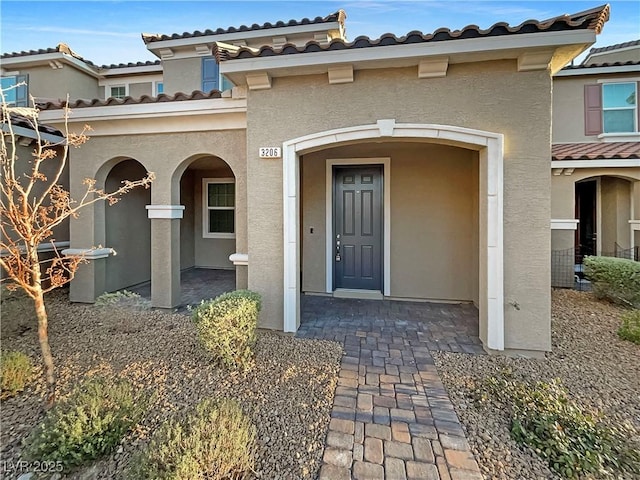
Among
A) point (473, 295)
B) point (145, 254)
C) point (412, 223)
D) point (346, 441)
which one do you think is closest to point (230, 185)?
point (145, 254)

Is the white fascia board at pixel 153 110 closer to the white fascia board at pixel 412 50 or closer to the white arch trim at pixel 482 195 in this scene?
the white fascia board at pixel 412 50

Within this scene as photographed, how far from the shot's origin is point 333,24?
8.12 metres

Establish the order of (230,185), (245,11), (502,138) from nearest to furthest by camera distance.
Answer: (502,138) → (245,11) → (230,185)

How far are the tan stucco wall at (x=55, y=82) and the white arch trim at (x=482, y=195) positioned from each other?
34.3ft

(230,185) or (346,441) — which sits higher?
(230,185)

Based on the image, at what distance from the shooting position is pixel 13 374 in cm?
338

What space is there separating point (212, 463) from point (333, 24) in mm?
9452

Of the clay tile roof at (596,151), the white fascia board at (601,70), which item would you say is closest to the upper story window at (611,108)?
the white fascia board at (601,70)

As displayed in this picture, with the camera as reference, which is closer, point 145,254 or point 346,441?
point 346,441

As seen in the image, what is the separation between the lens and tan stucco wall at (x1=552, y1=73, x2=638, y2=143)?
9.78 metres

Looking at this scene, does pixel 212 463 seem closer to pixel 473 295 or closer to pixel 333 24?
pixel 473 295

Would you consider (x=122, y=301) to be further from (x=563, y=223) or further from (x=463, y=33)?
(x=563, y=223)

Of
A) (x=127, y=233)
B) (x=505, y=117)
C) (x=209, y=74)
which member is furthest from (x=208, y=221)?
(x=505, y=117)

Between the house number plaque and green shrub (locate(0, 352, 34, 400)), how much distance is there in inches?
154
